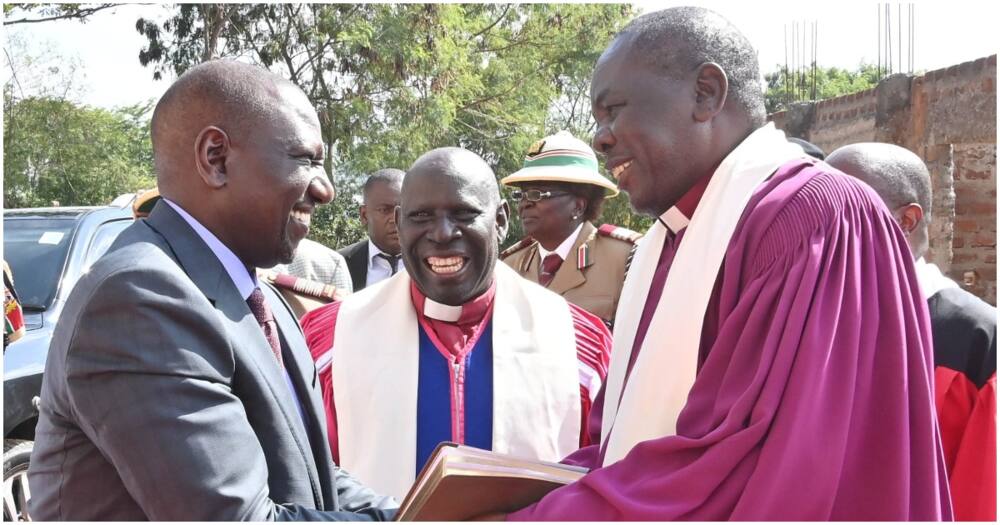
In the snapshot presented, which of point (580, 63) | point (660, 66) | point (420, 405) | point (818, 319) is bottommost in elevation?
point (420, 405)

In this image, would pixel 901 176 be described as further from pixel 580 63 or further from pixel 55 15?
pixel 580 63

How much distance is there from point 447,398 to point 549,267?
2400mm

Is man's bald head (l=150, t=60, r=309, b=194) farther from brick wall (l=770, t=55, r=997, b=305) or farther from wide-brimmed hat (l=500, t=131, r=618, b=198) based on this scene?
brick wall (l=770, t=55, r=997, b=305)

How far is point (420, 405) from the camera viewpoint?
A: 388 centimetres

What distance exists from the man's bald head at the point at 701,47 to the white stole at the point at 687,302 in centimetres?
13

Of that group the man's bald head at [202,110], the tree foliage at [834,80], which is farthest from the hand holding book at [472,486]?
the tree foliage at [834,80]

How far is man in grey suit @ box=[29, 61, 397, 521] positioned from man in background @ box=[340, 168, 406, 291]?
4.61 meters

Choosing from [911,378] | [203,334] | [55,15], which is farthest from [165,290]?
[55,15]

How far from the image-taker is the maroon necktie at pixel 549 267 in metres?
6.12

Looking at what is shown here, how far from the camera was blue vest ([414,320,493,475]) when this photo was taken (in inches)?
151

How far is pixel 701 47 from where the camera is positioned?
268 centimetres

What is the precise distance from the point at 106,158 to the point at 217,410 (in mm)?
20869

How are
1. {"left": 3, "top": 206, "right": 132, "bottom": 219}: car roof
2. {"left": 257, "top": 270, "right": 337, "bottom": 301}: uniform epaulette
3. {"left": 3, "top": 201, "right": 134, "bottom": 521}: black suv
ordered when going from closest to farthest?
{"left": 257, "top": 270, "right": 337, "bottom": 301}: uniform epaulette
{"left": 3, "top": 201, "right": 134, "bottom": 521}: black suv
{"left": 3, "top": 206, "right": 132, "bottom": 219}: car roof

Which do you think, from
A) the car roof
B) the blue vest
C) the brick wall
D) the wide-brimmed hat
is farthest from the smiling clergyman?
the brick wall
